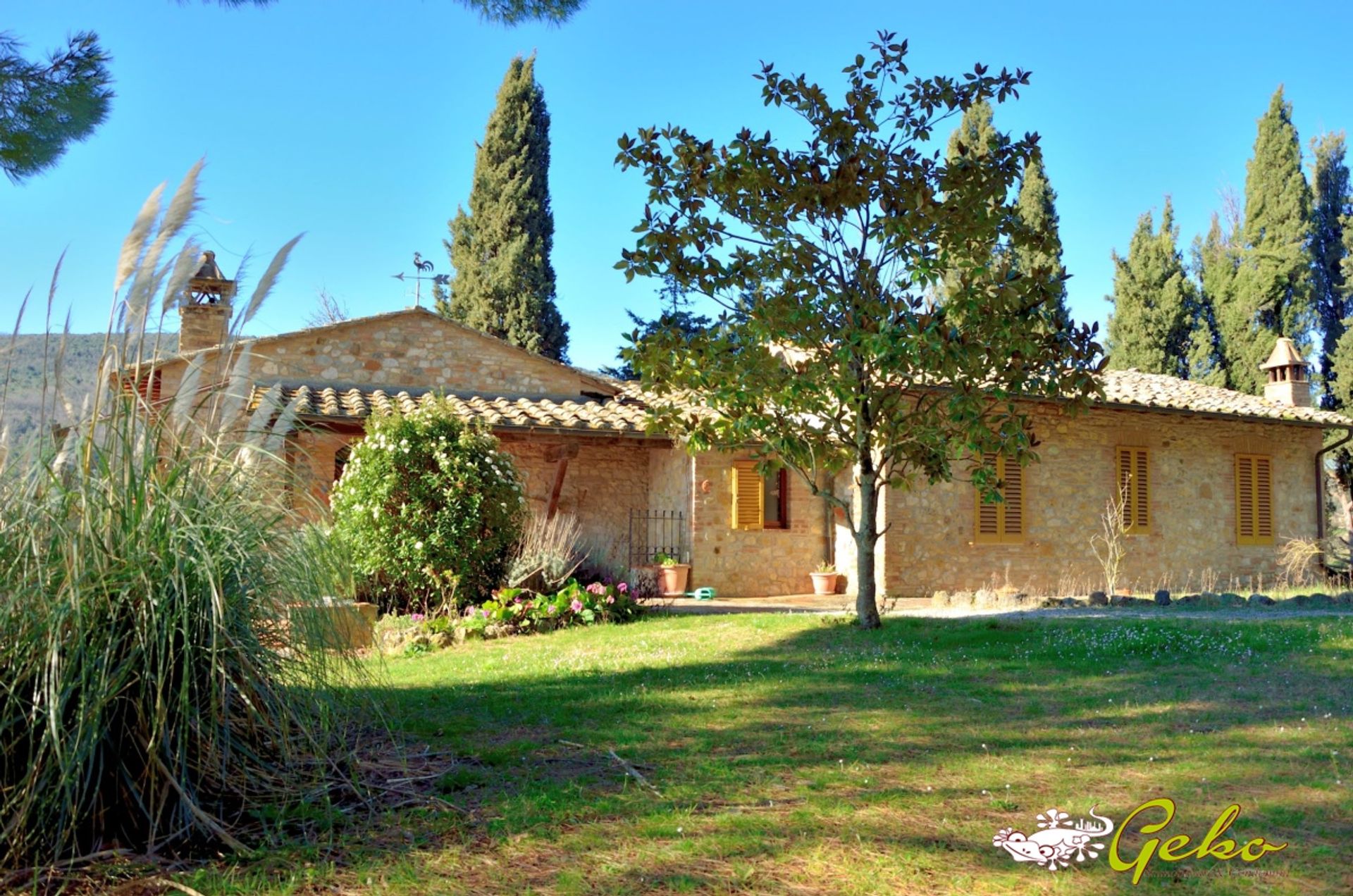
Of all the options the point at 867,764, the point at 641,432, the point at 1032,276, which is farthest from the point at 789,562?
the point at 867,764

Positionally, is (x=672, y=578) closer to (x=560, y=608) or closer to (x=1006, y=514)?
(x=560, y=608)

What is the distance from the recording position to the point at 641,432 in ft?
43.9

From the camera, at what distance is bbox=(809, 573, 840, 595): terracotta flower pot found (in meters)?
13.4

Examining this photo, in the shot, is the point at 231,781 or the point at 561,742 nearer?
the point at 231,781

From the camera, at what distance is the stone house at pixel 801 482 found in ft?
43.3

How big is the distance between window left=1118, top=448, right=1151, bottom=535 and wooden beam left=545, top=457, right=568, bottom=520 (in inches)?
309

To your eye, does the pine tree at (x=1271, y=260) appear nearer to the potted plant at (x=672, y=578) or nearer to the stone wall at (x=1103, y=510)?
the stone wall at (x=1103, y=510)

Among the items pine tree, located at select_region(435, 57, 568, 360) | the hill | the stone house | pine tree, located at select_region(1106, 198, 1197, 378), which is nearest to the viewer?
the hill

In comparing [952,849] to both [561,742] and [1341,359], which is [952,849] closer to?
[561,742]

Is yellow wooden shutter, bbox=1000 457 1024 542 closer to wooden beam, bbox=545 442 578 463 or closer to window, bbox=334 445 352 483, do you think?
wooden beam, bbox=545 442 578 463

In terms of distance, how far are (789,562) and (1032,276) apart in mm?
7291

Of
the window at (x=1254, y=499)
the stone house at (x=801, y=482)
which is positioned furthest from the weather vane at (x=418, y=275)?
the window at (x=1254, y=499)

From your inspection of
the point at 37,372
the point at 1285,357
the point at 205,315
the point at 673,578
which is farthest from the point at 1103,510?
the point at 37,372

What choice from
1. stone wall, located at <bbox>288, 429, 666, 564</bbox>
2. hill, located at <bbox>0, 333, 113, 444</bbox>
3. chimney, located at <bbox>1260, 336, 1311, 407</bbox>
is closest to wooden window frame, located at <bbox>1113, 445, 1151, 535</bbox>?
chimney, located at <bbox>1260, 336, 1311, 407</bbox>
